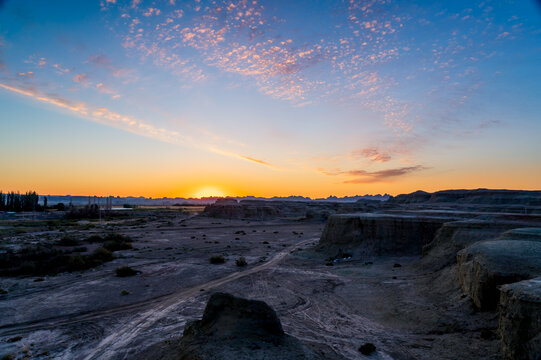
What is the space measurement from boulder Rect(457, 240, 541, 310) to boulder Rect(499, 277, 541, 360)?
9.29 feet

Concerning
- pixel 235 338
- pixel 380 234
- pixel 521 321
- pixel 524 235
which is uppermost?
pixel 524 235

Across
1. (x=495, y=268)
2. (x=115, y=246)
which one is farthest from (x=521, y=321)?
(x=115, y=246)

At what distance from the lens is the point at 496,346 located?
8.45 meters

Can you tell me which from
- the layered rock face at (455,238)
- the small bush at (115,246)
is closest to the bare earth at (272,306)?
the layered rock face at (455,238)

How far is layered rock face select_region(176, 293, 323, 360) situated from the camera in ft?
22.2

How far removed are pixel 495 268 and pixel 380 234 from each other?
15.6 m

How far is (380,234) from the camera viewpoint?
25.8 m

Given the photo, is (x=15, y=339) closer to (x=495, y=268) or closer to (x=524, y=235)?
(x=495, y=268)

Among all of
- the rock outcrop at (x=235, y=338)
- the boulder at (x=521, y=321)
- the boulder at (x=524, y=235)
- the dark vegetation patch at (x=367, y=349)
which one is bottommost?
the dark vegetation patch at (x=367, y=349)

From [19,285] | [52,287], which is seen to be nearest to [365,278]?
[52,287]

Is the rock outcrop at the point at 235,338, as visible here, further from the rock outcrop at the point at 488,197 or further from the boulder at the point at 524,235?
the rock outcrop at the point at 488,197

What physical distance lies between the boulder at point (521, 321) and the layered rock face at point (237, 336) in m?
4.67

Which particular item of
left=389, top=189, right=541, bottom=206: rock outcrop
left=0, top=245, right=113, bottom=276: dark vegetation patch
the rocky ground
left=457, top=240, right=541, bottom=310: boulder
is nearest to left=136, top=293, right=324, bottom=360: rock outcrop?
the rocky ground

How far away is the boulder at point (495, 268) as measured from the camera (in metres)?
9.98
